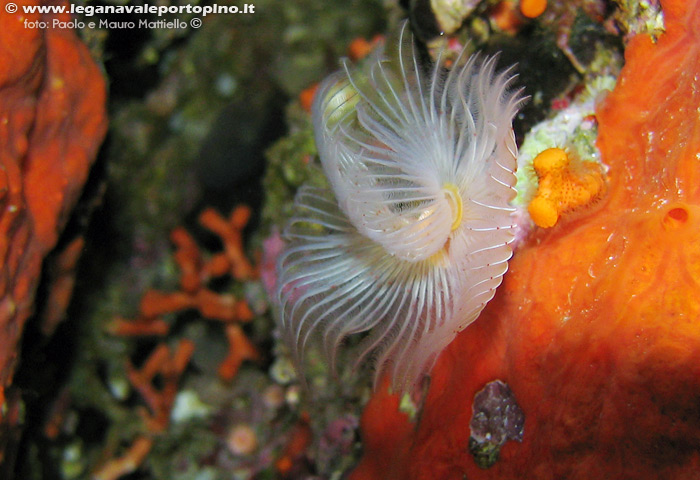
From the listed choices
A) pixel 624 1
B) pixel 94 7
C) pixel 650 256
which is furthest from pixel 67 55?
pixel 650 256

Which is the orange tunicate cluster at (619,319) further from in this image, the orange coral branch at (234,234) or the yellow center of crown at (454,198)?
the orange coral branch at (234,234)

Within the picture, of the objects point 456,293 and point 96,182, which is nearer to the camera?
point 456,293

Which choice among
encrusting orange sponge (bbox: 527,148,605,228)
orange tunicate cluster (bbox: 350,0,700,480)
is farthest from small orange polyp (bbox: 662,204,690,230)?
encrusting orange sponge (bbox: 527,148,605,228)

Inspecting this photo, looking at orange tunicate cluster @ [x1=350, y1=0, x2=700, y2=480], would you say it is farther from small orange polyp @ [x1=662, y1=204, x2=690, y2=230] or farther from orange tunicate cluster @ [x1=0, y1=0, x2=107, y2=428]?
orange tunicate cluster @ [x1=0, y1=0, x2=107, y2=428]

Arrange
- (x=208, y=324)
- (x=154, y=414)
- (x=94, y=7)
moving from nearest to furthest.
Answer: (x=94, y=7) < (x=154, y=414) < (x=208, y=324)

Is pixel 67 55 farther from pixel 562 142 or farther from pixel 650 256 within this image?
pixel 650 256

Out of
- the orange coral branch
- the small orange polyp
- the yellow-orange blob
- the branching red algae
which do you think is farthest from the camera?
the orange coral branch
